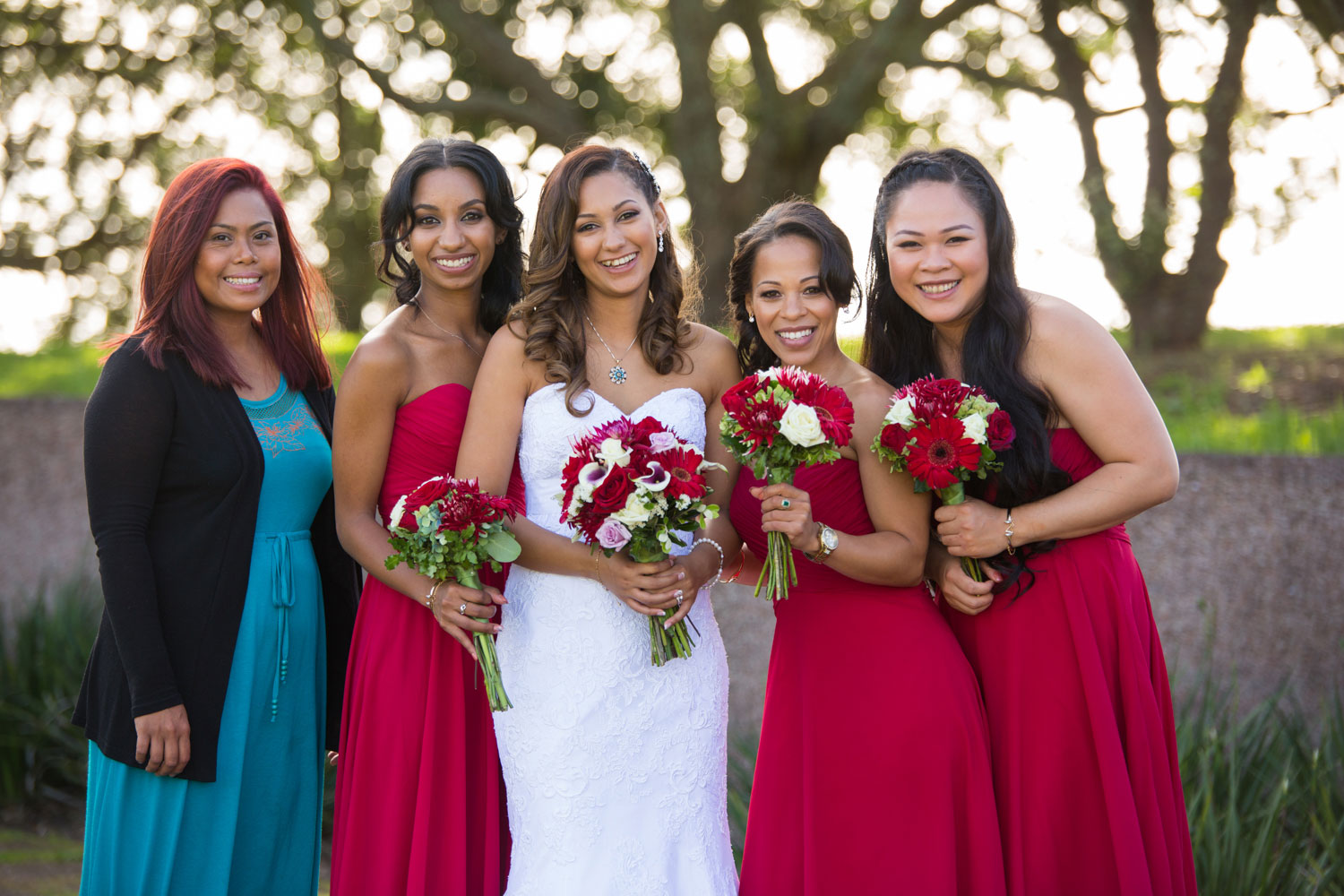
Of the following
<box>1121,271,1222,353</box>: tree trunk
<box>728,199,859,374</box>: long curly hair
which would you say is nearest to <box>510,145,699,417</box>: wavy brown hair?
<box>728,199,859,374</box>: long curly hair

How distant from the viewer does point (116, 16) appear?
12.7 metres

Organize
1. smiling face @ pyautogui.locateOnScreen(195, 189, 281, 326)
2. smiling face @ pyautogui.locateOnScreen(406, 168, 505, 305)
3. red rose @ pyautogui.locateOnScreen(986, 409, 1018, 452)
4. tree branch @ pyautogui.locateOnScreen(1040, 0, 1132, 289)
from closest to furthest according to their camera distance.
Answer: red rose @ pyautogui.locateOnScreen(986, 409, 1018, 452)
smiling face @ pyautogui.locateOnScreen(195, 189, 281, 326)
smiling face @ pyautogui.locateOnScreen(406, 168, 505, 305)
tree branch @ pyautogui.locateOnScreen(1040, 0, 1132, 289)

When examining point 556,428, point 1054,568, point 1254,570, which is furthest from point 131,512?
point 1254,570

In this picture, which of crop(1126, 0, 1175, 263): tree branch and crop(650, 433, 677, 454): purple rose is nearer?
crop(650, 433, 677, 454): purple rose

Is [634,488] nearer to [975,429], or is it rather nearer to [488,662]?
[488,662]

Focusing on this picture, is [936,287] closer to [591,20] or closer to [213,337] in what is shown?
[213,337]

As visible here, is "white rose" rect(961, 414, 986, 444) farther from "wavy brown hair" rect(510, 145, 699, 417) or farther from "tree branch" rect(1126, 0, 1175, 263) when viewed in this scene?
"tree branch" rect(1126, 0, 1175, 263)

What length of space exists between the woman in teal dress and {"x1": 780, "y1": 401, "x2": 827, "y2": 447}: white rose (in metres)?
A: 1.82

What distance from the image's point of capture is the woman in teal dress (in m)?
3.64

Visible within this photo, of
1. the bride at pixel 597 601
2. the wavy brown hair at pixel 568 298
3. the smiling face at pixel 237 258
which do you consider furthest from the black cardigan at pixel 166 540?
the wavy brown hair at pixel 568 298

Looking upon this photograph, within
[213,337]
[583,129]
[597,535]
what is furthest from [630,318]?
[583,129]

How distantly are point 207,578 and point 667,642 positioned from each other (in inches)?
60.6

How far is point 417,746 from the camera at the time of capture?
A: 3793 mm

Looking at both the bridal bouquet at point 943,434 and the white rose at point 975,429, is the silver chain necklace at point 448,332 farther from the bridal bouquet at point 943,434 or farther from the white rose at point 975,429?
the white rose at point 975,429
